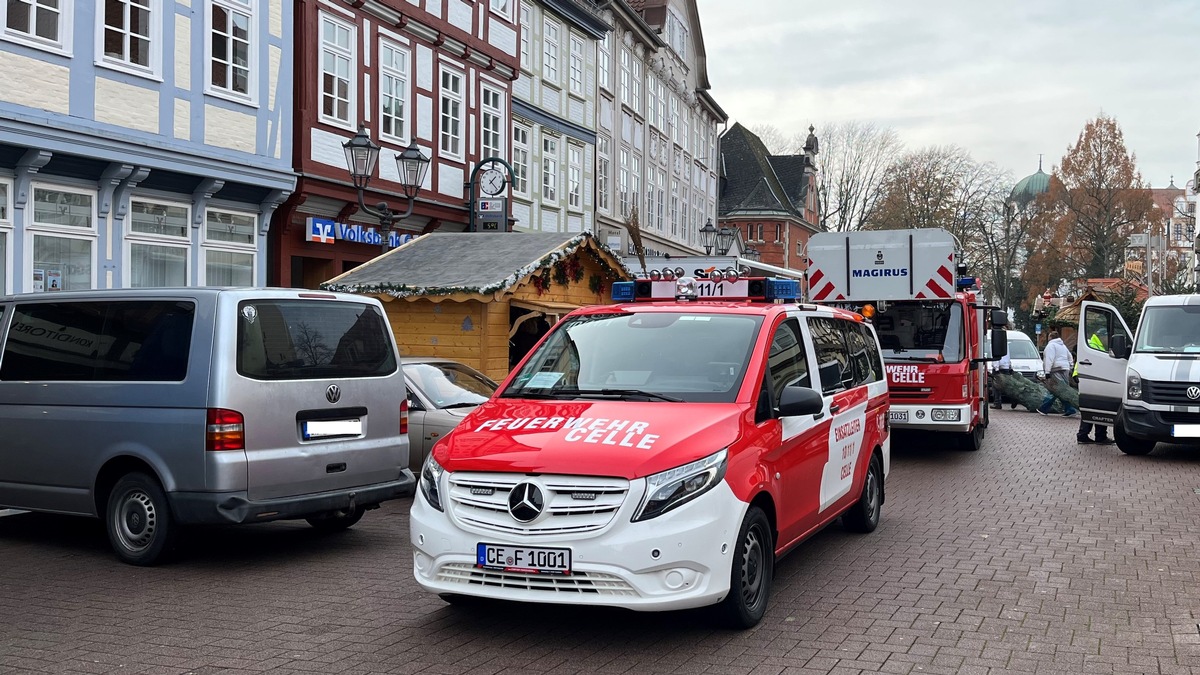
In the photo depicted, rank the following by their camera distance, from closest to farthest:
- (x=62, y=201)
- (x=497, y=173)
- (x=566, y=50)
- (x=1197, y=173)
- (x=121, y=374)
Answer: (x=121, y=374) < (x=62, y=201) < (x=497, y=173) < (x=566, y=50) < (x=1197, y=173)

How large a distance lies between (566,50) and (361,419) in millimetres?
25430

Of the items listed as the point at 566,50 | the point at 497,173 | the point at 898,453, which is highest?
the point at 566,50

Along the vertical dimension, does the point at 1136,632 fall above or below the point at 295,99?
below

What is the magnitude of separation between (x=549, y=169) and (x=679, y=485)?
25904 mm

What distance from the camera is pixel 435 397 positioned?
11.5 metres

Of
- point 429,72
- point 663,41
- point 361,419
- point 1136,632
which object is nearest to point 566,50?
point 429,72

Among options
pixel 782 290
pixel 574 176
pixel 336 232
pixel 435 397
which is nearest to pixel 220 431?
pixel 435 397

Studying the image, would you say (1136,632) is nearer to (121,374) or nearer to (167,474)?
(167,474)

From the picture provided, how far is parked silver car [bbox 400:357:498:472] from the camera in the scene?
11.1 metres

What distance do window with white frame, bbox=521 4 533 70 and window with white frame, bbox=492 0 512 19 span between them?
6.44 feet

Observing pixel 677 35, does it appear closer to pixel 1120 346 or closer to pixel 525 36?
pixel 525 36

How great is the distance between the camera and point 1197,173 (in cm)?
7519

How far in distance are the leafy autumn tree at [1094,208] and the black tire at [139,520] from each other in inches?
2651

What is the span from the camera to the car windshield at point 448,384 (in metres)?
11.5
